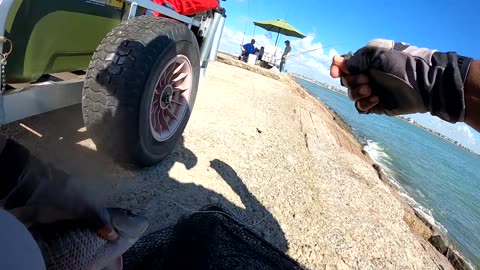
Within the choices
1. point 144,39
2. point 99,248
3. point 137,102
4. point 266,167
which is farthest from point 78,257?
point 266,167

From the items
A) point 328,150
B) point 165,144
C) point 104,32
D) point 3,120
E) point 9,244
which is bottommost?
point 328,150

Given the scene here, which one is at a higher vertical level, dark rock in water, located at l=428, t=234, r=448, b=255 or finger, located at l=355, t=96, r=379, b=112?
finger, located at l=355, t=96, r=379, b=112

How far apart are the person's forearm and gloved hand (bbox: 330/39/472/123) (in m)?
0.02

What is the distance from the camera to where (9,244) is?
0.81 metres

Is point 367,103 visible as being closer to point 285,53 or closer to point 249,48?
point 249,48

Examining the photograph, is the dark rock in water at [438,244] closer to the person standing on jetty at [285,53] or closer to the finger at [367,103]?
the finger at [367,103]

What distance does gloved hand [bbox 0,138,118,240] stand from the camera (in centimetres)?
115

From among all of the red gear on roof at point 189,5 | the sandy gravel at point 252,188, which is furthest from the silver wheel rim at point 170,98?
the red gear on roof at point 189,5

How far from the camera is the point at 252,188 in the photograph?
4141mm

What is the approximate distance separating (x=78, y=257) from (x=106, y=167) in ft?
6.96

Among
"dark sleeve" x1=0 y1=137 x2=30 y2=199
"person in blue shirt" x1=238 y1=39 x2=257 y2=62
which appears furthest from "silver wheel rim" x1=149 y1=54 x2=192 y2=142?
"person in blue shirt" x1=238 y1=39 x2=257 y2=62

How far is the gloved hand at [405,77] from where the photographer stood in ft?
4.93

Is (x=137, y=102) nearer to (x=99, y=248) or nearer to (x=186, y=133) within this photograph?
(x=99, y=248)

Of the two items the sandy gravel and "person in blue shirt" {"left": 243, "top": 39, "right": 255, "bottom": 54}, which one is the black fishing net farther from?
"person in blue shirt" {"left": 243, "top": 39, "right": 255, "bottom": 54}
